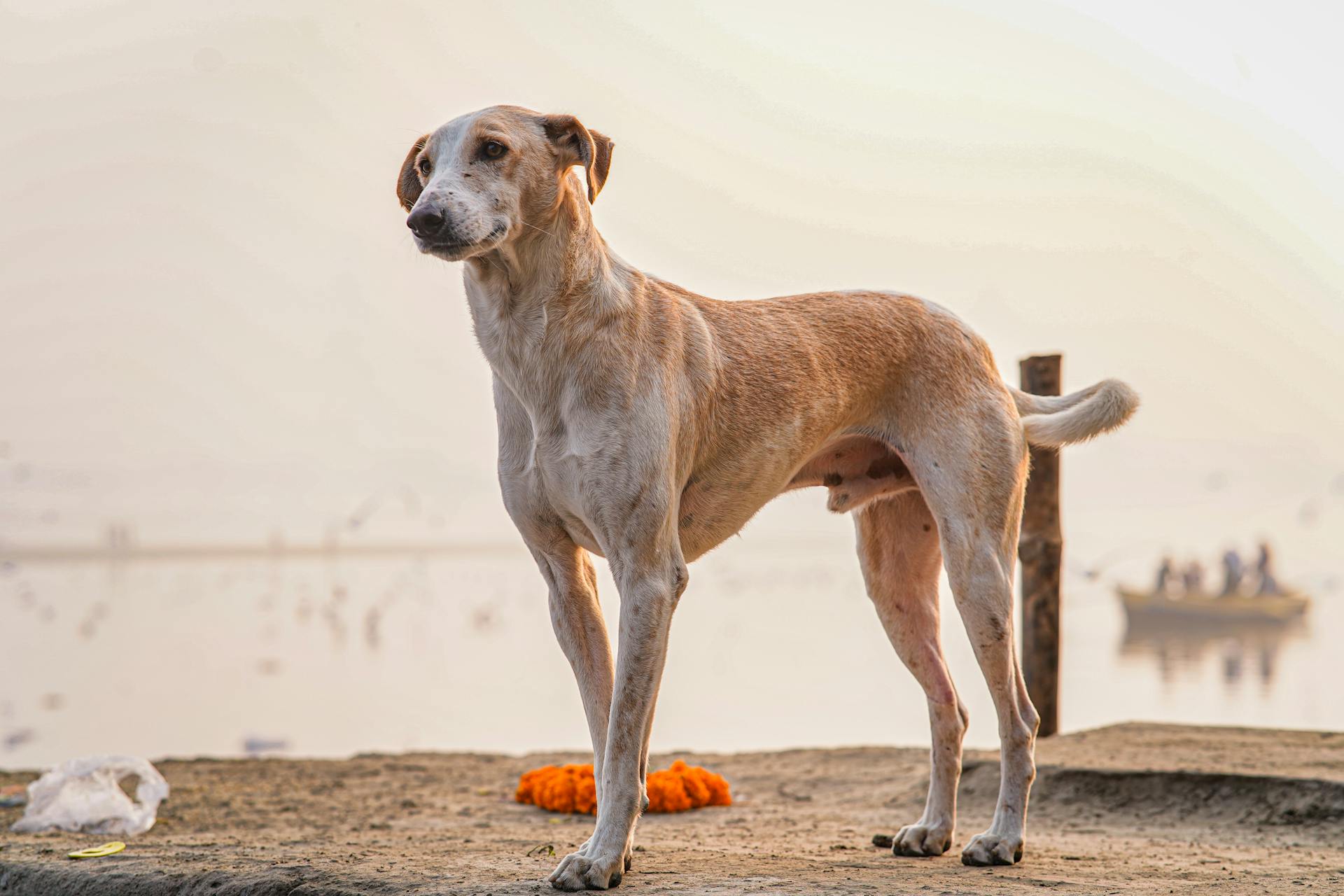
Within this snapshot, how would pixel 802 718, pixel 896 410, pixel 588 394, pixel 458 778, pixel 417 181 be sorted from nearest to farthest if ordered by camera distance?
pixel 588 394 < pixel 417 181 < pixel 896 410 < pixel 458 778 < pixel 802 718

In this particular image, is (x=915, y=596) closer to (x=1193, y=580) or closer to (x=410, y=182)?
(x=410, y=182)

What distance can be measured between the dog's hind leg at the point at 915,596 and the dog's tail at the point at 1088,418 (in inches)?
18.2

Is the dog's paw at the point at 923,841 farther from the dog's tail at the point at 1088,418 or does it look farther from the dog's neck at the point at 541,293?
the dog's neck at the point at 541,293

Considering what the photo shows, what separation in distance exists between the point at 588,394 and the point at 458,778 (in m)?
4.17

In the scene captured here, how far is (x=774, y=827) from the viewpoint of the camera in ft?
16.5

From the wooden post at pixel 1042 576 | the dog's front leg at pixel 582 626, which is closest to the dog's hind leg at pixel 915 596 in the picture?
the dog's front leg at pixel 582 626

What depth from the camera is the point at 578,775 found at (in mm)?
5727

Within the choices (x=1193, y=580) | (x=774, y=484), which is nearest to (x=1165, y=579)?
(x=1193, y=580)

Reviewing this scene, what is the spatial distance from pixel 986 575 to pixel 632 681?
133 cm

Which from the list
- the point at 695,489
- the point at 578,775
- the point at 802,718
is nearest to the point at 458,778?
A: the point at 578,775

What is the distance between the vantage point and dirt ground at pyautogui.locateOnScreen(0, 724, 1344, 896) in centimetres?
340

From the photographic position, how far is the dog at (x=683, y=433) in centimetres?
320

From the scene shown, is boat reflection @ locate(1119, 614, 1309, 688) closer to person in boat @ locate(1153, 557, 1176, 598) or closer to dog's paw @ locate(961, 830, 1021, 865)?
person in boat @ locate(1153, 557, 1176, 598)

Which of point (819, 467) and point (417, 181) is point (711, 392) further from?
point (417, 181)
